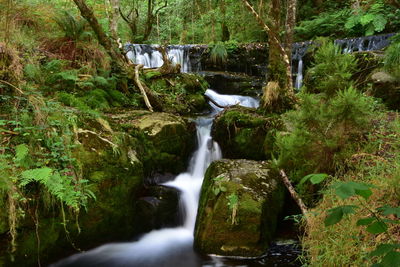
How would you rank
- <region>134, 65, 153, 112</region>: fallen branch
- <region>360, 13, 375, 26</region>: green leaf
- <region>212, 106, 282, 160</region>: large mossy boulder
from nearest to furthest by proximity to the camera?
<region>212, 106, 282, 160</region>: large mossy boulder, <region>134, 65, 153, 112</region>: fallen branch, <region>360, 13, 375, 26</region>: green leaf

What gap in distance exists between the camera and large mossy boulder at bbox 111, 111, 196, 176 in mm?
5566

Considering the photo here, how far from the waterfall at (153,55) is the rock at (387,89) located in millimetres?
6774

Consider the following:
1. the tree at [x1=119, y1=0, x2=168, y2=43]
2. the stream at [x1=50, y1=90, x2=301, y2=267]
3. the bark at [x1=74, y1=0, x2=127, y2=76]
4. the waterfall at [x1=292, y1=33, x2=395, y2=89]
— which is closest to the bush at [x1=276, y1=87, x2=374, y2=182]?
the stream at [x1=50, y1=90, x2=301, y2=267]

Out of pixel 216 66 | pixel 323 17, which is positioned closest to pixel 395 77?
pixel 216 66

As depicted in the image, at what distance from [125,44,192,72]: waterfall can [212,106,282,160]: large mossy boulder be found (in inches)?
203

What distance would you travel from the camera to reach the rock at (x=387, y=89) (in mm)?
5680

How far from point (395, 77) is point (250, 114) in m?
2.80

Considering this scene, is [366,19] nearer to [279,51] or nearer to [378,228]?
[279,51]

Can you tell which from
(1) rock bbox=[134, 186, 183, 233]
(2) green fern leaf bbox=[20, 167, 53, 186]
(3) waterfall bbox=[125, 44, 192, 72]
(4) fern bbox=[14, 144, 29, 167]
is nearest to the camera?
(2) green fern leaf bbox=[20, 167, 53, 186]

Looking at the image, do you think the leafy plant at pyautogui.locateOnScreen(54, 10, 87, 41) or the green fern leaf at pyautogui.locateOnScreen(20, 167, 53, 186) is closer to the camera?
the green fern leaf at pyautogui.locateOnScreen(20, 167, 53, 186)

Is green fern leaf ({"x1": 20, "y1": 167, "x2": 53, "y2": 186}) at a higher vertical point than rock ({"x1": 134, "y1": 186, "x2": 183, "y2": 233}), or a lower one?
higher

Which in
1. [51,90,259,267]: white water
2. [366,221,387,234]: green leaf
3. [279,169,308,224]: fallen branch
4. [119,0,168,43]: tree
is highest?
[119,0,168,43]: tree

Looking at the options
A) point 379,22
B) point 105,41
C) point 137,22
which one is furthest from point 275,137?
point 137,22

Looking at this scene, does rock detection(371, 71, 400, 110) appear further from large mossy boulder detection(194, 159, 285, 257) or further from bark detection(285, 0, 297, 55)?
large mossy boulder detection(194, 159, 285, 257)
